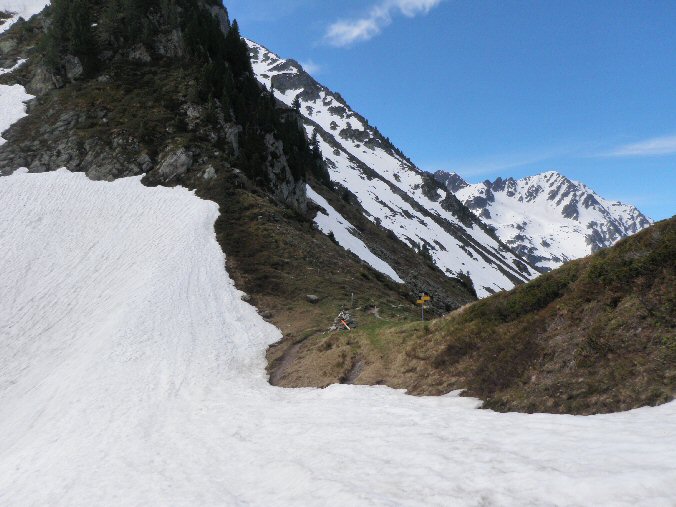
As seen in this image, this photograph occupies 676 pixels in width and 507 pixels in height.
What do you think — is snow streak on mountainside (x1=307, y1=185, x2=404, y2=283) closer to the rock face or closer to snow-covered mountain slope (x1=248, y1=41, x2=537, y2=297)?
the rock face

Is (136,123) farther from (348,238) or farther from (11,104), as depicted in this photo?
(348,238)

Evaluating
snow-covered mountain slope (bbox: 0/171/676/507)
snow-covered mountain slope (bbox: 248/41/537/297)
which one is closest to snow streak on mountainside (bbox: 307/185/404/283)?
snow-covered mountain slope (bbox: 0/171/676/507)

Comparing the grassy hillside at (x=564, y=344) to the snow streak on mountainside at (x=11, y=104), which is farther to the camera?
Answer: the snow streak on mountainside at (x=11, y=104)

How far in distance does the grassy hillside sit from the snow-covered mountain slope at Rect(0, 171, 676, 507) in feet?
2.78

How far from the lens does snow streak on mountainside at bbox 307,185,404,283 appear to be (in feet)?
167

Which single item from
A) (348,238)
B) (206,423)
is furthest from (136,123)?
(206,423)

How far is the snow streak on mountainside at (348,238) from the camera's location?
50.9 metres

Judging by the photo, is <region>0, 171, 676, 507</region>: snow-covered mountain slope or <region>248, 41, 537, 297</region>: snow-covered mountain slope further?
<region>248, 41, 537, 297</region>: snow-covered mountain slope

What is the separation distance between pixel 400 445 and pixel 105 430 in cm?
1100

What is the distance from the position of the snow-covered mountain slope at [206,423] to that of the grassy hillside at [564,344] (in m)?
0.85

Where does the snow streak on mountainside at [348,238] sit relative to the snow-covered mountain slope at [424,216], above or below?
below

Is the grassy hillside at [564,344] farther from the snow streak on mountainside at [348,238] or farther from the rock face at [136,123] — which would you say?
the rock face at [136,123]

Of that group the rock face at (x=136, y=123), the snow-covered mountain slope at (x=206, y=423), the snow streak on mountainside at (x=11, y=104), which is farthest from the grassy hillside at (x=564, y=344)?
the snow streak on mountainside at (x=11, y=104)

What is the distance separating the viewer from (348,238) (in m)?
56.2
